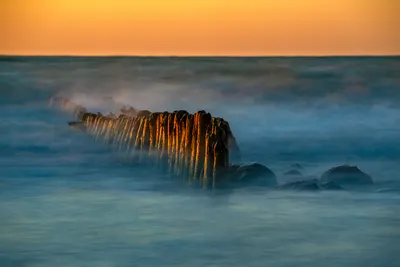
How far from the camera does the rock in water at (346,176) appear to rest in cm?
171

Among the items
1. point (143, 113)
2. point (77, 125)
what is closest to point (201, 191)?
point (143, 113)

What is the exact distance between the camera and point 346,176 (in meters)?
1.71

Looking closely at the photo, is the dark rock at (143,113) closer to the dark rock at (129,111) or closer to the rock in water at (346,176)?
the dark rock at (129,111)

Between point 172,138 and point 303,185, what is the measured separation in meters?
0.38

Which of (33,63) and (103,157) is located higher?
(33,63)

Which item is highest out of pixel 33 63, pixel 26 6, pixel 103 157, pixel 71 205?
pixel 26 6

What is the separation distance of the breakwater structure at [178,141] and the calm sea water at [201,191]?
25mm

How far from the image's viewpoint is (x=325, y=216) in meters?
1.70

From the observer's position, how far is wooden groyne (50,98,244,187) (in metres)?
1.72

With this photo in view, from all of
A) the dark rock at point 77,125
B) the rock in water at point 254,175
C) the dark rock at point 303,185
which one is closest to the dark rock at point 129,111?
the dark rock at point 77,125

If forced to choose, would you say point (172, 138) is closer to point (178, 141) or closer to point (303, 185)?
point (178, 141)

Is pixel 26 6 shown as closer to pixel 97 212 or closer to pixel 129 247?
pixel 97 212

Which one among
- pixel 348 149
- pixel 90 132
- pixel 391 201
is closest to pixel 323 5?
pixel 348 149

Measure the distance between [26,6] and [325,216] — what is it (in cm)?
101
